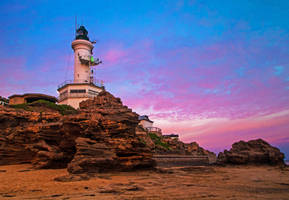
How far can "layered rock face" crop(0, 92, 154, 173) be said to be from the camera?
14798 mm

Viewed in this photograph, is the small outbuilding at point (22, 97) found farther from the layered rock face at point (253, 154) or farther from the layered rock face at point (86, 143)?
the layered rock face at point (253, 154)

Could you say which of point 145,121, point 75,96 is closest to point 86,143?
point 75,96

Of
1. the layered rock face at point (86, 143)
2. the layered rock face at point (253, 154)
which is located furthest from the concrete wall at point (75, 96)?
the layered rock face at point (253, 154)

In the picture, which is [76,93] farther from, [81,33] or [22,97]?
[81,33]

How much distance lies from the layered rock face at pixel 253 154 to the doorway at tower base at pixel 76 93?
109 ft

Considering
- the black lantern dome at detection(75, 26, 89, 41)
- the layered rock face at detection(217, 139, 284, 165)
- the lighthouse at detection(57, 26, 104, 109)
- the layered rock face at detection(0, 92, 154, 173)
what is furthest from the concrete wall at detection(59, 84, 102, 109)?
the layered rock face at detection(217, 139, 284, 165)

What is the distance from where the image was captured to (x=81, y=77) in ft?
182

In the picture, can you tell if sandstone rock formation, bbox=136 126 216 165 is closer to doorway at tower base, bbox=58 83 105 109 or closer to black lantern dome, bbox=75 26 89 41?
doorway at tower base, bbox=58 83 105 109

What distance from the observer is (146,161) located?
17.9m

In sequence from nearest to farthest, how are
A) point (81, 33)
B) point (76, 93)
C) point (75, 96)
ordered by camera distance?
point (75, 96) < point (76, 93) < point (81, 33)

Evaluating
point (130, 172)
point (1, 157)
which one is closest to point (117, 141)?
point (130, 172)

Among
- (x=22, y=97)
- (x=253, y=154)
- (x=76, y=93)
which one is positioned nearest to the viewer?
(x=253, y=154)

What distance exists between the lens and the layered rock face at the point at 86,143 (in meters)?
14.8

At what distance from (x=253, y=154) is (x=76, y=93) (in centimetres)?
3957
